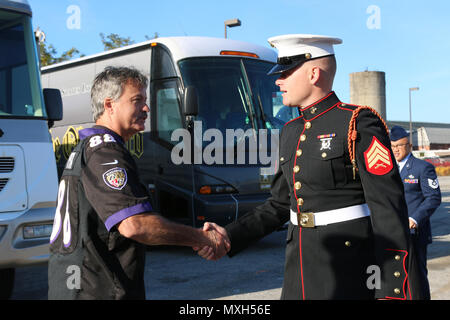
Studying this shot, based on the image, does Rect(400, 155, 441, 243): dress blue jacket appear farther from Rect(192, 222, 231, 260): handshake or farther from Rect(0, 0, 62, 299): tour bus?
Rect(0, 0, 62, 299): tour bus

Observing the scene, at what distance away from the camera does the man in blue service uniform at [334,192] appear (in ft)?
7.85

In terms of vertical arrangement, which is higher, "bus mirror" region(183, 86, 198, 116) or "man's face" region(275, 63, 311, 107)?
"man's face" region(275, 63, 311, 107)

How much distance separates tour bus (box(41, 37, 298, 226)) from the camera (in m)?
8.33

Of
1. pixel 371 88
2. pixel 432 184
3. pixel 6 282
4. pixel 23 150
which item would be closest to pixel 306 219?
pixel 432 184

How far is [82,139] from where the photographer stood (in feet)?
8.46

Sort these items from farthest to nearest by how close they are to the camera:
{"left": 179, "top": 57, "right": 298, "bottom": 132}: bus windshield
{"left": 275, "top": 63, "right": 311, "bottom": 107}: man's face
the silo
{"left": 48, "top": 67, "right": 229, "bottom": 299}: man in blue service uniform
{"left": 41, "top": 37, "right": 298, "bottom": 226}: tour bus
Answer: the silo < {"left": 179, "top": 57, "right": 298, "bottom": 132}: bus windshield < {"left": 41, "top": 37, "right": 298, "bottom": 226}: tour bus < {"left": 275, "top": 63, "right": 311, "bottom": 107}: man's face < {"left": 48, "top": 67, "right": 229, "bottom": 299}: man in blue service uniform

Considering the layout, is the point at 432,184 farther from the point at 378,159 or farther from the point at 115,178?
the point at 115,178

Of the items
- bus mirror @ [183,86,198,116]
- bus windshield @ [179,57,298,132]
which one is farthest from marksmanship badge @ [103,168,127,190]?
bus windshield @ [179,57,298,132]

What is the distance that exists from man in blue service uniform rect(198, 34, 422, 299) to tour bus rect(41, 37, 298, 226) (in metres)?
5.25

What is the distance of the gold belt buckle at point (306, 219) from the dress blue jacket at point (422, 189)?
252 cm

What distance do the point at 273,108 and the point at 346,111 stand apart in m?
6.28

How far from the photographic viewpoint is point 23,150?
550 cm

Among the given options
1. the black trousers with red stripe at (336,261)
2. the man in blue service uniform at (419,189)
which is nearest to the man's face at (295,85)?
the black trousers with red stripe at (336,261)

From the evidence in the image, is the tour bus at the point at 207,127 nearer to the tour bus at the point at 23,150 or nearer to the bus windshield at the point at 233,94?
the bus windshield at the point at 233,94
